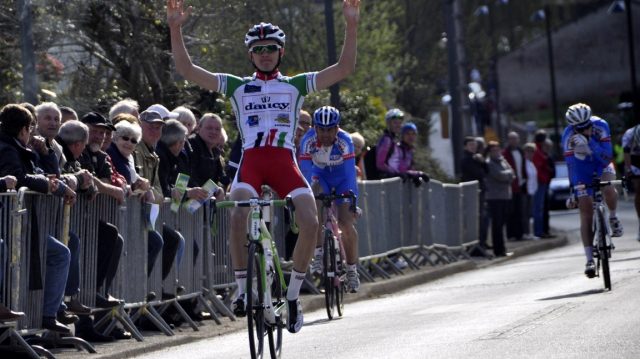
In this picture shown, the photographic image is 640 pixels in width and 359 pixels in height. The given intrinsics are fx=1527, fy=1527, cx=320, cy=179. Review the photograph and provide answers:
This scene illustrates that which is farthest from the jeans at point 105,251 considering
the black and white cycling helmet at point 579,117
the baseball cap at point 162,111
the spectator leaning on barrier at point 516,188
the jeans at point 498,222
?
the spectator leaning on barrier at point 516,188

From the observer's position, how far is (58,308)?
454 inches

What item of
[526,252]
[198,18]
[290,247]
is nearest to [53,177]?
[290,247]

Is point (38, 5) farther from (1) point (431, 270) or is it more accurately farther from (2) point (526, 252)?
(2) point (526, 252)

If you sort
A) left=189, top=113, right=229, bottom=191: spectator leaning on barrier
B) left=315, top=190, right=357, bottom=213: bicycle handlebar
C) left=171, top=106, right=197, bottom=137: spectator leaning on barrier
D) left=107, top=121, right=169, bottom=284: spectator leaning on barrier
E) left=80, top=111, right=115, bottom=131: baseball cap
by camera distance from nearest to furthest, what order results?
1. left=80, top=111, right=115, bottom=131: baseball cap
2. left=107, top=121, right=169, bottom=284: spectator leaning on barrier
3. left=315, top=190, right=357, bottom=213: bicycle handlebar
4. left=189, top=113, right=229, bottom=191: spectator leaning on barrier
5. left=171, top=106, right=197, bottom=137: spectator leaning on barrier

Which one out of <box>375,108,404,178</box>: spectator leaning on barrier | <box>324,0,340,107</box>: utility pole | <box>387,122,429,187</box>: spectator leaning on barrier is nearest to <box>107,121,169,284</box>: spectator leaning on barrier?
<box>375,108,404,178</box>: spectator leaning on barrier

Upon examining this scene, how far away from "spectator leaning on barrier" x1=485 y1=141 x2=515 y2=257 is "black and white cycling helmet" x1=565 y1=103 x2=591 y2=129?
8116mm

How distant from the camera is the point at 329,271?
15.1 meters

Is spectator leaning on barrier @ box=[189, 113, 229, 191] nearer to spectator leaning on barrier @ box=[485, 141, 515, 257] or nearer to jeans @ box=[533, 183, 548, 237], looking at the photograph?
spectator leaning on barrier @ box=[485, 141, 515, 257]

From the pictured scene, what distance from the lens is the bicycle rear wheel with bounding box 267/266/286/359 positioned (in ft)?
33.2

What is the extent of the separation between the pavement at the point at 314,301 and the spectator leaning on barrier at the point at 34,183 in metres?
0.46

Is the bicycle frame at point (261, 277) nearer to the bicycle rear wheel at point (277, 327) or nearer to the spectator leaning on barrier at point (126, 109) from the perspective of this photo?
the bicycle rear wheel at point (277, 327)

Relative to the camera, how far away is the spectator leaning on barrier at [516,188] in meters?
28.2

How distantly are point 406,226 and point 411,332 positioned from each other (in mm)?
9734

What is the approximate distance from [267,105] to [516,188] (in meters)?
17.9
